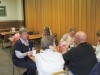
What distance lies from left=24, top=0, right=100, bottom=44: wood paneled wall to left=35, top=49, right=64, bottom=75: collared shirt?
3.30 metres

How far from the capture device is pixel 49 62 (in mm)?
3318

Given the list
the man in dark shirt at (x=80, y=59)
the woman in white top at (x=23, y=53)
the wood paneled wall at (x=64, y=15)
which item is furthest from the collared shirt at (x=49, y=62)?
the wood paneled wall at (x=64, y=15)

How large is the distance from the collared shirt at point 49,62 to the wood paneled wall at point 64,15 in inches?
130

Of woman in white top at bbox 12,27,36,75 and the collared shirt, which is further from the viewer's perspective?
woman in white top at bbox 12,27,36,75

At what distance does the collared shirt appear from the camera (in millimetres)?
3312

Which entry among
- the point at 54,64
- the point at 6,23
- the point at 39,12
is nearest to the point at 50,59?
the point at 54,64

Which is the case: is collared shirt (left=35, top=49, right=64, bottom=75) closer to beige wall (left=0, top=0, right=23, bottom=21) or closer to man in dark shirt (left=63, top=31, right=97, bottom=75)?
man in dark shirt (left=63, top=31, right=97, bottom=75)

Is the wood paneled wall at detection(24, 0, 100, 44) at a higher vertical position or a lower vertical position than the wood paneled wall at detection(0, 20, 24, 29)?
higher

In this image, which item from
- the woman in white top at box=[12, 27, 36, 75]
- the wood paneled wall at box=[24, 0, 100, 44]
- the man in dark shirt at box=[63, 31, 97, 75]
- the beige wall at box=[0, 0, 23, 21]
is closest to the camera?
the man in dark shirt at box=[63, 31, 97, 75]

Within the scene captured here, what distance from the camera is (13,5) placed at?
44.9 feet

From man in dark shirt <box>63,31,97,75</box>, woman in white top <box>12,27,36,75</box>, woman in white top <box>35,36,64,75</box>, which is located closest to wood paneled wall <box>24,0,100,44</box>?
woman in white top <box>12,27,36,75</box>

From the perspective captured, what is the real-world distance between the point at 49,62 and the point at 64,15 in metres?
5.01

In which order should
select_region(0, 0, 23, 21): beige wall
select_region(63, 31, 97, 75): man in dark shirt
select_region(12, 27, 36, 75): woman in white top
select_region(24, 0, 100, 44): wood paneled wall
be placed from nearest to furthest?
select_region(63, 31, 97, 75): man in dark shirt < select_region(12, 27, 36, 75): woman in white top < select_region(24, 0, 100, 44): wood paneled wall < select_region(0, 0, 23, 21): beige wall

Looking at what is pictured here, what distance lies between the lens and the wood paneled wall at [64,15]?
6.55 m
